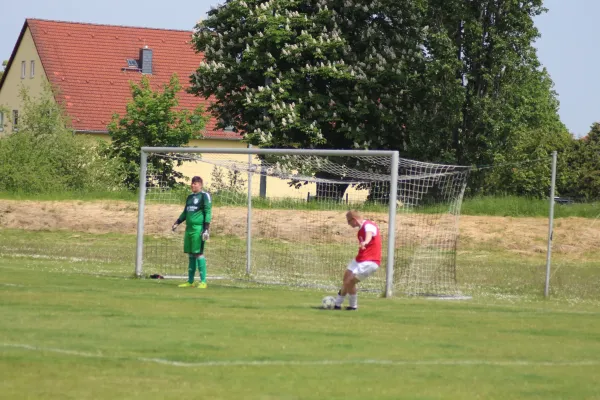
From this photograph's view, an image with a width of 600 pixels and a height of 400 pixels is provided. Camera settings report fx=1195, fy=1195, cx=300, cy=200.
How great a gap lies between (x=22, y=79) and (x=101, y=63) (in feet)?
20.6

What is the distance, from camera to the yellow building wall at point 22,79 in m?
69.0

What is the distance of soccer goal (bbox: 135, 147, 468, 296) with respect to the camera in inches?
917

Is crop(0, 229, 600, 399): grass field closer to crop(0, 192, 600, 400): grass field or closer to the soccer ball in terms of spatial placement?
crop(0, 192, 600, 400): grass field

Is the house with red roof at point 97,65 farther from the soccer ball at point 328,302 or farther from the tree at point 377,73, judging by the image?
the soccer ball at point 328,302

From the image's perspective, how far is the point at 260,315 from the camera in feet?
51.5

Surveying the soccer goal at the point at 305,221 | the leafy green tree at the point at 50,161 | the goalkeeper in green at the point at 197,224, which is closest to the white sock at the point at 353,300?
the soccer goal at the point at 305,221

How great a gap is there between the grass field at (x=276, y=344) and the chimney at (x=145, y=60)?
4838cm

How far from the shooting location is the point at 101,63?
225 feet

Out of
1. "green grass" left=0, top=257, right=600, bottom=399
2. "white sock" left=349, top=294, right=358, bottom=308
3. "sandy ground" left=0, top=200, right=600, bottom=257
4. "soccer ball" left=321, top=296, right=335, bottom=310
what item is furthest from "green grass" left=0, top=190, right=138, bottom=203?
"white sock" left=349, top=294, right=358, bottom=308

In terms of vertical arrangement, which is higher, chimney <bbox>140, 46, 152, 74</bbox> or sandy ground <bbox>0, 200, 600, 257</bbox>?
chimney <bbox>140, 46, 152, 74</bbox>

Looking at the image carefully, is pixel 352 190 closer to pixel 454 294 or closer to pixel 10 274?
pixel 454 294

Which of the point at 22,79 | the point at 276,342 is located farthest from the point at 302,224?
the point at 22,79

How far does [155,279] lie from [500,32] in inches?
779

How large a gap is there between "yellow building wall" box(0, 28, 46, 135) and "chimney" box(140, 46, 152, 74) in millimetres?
5637
